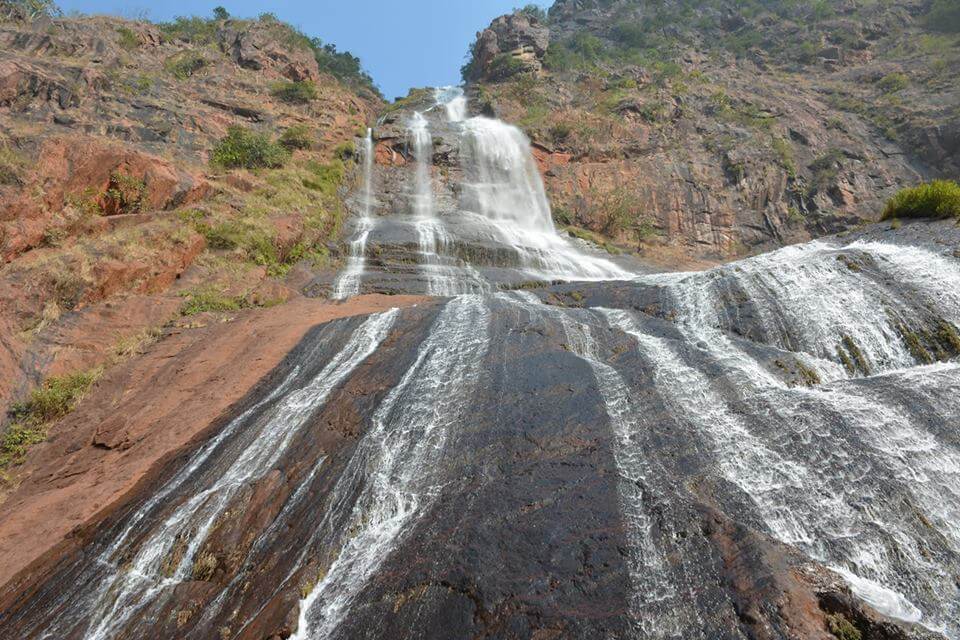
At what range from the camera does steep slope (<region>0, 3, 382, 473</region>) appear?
10133mm

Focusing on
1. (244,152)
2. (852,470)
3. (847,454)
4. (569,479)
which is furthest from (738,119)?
(569,479)

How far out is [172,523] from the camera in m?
5.56

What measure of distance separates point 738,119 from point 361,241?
107ft

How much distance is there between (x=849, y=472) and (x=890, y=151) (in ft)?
124

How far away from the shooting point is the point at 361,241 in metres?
19.5

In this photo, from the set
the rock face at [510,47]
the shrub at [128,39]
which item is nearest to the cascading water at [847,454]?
the shrub at [128,39]

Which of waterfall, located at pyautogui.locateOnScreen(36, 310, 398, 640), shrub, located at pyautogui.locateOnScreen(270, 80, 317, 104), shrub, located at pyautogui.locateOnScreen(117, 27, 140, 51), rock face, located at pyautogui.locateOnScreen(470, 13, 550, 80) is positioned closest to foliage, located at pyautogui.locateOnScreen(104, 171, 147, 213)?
waterfall, located at pyautogui.locateOnScreen(36, 310, 398, 640)

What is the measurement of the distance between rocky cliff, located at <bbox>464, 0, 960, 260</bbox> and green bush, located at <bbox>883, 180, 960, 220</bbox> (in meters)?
13.5

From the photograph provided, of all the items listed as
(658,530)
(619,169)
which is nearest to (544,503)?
(658,530)

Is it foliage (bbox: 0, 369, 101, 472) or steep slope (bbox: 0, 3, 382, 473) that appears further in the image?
steep slope (bbox: 0, 3, 382, 473)

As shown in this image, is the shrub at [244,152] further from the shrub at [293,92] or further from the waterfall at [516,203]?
the shrub at [293,92]

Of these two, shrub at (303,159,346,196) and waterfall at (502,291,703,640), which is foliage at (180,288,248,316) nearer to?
waterfall at (502,291,703,640)

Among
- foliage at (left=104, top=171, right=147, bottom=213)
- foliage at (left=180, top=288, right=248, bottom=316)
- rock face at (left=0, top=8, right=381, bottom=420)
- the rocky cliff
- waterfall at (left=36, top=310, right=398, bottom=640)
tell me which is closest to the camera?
waterfall at (left=36, top=310, right=398, bottom=640)

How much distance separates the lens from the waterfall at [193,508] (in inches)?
183
